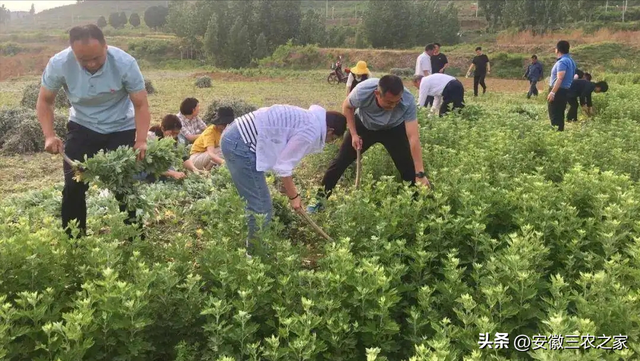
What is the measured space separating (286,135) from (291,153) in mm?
167

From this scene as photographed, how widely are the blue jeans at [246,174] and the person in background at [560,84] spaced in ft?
19.3

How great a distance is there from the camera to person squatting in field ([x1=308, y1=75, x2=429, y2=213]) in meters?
4.33

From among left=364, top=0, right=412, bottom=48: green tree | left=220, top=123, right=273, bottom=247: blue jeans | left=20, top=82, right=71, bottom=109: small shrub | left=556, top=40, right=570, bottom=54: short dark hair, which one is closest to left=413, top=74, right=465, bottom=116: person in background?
left=556, top=40, right=570, bottom=54: short dark hair

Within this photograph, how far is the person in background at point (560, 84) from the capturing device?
26.1 feet

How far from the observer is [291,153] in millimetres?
3455

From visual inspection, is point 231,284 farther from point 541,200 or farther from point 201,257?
point 541,200

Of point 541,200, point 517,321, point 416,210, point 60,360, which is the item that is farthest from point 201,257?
point 541,200

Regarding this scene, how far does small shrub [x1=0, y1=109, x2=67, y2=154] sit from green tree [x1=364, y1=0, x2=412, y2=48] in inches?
1401

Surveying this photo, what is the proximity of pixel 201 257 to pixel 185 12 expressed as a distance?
4723 cm

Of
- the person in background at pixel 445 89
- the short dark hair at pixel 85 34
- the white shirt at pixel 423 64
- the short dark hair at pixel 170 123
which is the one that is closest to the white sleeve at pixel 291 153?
the short dark hair at pixel 85 34

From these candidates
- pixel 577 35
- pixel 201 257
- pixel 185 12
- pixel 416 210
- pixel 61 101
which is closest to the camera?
pixel 201 257

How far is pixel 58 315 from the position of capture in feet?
7.95

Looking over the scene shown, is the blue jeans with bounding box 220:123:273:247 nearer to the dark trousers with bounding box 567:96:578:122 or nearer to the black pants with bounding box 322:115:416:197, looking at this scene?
the black pants with bounding box 322:115:416:197

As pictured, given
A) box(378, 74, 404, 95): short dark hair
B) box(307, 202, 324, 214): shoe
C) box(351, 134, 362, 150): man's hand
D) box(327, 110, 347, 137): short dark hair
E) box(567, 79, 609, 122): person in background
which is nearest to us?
box(327, 110, 347, 137): short dark hair
